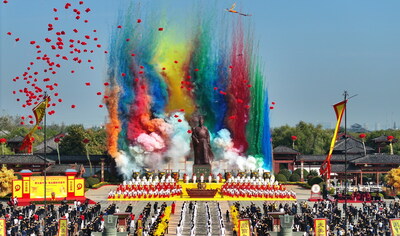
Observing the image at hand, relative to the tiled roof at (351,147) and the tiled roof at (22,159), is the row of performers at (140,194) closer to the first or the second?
the tiled roof at (22,159)

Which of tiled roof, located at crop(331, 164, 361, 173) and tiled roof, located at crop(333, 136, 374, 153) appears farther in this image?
tiled roof, located at crop(333, 136, 374, 153)

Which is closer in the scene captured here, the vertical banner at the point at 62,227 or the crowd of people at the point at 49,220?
the vertical banner at the point at 62,227

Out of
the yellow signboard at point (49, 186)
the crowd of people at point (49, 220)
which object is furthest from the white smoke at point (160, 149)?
the crowd of people at point (49, 220)

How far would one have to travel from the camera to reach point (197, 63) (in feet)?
336

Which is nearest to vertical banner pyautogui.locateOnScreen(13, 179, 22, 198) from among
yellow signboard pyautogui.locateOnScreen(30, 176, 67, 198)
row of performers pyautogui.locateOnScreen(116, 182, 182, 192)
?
yellow signboard pyautogui.locateOnScreen(30, 176, 67, 198)

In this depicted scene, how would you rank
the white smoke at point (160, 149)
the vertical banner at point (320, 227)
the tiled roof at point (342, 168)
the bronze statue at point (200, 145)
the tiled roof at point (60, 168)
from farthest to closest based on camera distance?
the white smoke at point (160, 149), the tiled roof at point (342, 168), the tiled roof at point (60, 168), the bronze statue at point (200, 145), the vertical banner at point (320, 227)

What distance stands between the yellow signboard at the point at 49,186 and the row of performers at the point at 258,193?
14.4 meters

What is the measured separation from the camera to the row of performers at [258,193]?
69.6 metres

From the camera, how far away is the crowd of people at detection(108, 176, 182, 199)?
70.1 metres

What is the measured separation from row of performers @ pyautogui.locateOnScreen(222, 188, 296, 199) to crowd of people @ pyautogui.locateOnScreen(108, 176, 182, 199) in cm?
468

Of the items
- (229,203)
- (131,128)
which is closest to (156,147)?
(131,128)

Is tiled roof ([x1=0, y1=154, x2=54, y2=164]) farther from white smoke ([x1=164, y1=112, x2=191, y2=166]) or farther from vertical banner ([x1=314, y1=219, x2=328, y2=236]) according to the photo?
vertical banner ([x1=314, y1=219, x2=328, y2=236])

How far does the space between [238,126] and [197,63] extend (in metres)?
9.56

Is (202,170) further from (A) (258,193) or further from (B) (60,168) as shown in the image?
(B) (60,168)
